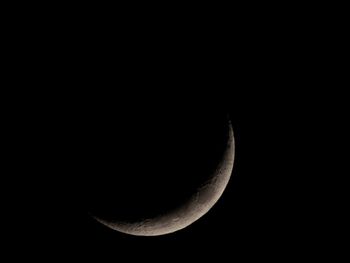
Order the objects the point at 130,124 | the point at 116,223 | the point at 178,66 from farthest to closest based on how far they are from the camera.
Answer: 1. the point at 116,223
2. the point at 178,66
3. the point at 130,124

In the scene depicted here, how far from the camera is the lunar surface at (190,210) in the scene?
7.68 ft

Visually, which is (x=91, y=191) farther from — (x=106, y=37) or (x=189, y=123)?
(x=106, y=37)

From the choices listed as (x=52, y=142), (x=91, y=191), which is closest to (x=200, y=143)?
(x=91, y=191)

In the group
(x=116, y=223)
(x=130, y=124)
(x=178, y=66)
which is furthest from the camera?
(x=116, y=223)

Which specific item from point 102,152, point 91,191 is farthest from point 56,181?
point 102,152

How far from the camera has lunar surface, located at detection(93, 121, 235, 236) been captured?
7.68 feet

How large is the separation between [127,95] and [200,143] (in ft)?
1.65

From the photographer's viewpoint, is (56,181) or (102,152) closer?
(102,152)

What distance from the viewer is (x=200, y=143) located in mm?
2182

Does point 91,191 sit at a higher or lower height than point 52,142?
lower

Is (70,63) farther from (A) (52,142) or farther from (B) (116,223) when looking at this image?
(B) (116,223)

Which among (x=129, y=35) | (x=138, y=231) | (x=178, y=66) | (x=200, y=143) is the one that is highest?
(x=129, y=35)

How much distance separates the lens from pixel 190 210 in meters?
2.39

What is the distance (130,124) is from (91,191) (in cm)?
49
